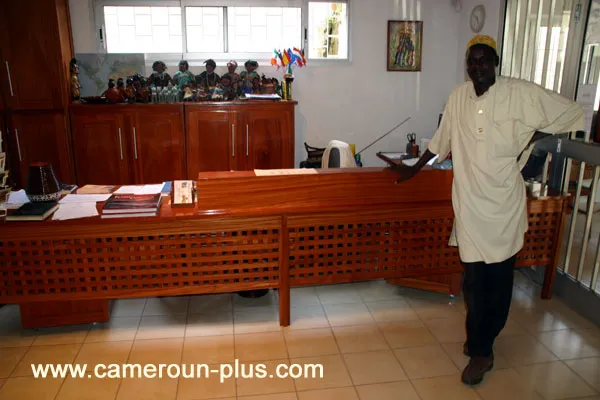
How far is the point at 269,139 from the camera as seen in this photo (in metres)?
4.79

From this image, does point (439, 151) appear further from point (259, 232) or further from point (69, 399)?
point (69, 399)

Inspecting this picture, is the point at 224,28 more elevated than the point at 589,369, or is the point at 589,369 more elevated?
the point at 224,28

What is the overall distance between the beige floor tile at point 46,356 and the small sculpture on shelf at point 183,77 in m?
2.80

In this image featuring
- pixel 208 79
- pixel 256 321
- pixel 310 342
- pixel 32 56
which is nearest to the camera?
pixel 310 342

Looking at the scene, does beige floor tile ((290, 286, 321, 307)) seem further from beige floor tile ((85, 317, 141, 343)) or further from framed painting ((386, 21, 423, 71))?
framed painting ((386, 21, 423, 71))

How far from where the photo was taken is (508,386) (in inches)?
94.5

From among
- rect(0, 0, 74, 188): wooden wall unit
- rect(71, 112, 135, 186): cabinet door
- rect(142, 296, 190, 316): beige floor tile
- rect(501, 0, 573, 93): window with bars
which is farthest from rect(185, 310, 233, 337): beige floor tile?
rect(501, 0, 573, 93): window with bars

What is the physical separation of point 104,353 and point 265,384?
943 millimetres

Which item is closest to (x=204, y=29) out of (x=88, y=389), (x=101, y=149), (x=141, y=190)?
(x=101, y=149)

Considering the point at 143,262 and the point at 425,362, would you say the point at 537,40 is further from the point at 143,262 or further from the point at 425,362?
the point at 143,262

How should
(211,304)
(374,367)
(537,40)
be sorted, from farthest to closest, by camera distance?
1. (537,40)
2. (211,304)
3. (374,367)

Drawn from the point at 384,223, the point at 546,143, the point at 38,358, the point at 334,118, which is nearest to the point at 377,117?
the point at 334,118

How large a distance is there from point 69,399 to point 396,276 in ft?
6.24

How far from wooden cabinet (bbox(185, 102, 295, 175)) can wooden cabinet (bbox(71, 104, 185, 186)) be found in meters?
0.14
